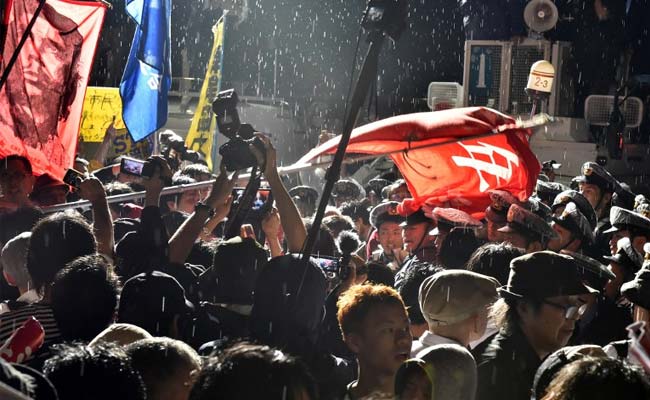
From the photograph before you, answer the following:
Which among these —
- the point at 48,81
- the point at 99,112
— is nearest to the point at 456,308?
the point at 48,81

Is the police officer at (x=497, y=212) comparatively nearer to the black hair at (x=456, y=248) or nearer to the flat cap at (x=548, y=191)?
the black hair at (x=456, y=248)

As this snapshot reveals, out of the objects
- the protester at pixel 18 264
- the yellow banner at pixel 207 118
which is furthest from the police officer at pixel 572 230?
the yellow banner at pixel 207 118

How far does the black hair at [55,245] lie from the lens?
4.35m

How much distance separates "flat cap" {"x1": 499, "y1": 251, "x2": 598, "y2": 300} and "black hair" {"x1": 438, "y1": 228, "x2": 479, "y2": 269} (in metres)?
1.75

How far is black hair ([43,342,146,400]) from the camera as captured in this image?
2695 millimetres

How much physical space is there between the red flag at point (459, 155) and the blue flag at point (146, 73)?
106 inches

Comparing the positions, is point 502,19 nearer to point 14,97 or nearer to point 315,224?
point 14,97

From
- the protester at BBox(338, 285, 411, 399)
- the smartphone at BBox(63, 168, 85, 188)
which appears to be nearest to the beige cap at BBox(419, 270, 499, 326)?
the protester at BBox(338, 285, 411, 399)

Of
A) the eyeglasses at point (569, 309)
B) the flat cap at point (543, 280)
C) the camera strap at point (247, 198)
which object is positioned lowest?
the eyeglasses at point (569, 309)

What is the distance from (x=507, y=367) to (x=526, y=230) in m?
2.28

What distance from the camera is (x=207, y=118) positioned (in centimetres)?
1211

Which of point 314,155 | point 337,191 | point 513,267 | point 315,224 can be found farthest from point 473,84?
point 315,224

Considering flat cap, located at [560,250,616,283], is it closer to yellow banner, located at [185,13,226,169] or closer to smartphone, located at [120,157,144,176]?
smartphone, located at [120,157,144,176]

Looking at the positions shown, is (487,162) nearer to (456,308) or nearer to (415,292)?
(415,292)
